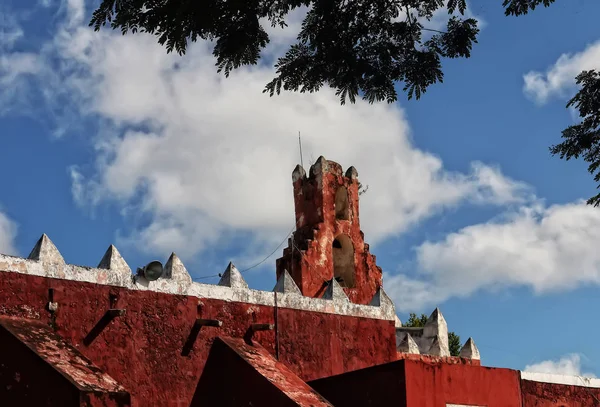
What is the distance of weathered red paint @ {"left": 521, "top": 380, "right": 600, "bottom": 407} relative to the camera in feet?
49.7

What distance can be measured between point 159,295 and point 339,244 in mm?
8346

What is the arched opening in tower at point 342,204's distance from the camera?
18.8m

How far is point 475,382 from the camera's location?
1221 cm

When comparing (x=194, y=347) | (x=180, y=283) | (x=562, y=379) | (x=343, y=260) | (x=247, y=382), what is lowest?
(x=247, y=382)

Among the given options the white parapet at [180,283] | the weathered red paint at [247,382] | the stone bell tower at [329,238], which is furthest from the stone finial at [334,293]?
the stone bell tower at [329,238]

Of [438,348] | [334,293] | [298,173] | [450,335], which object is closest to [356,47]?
[334,293]

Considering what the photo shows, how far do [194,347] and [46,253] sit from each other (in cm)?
223

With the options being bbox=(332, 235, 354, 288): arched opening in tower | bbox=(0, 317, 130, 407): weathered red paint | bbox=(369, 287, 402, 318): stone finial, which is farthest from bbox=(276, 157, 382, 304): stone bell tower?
bbox=(0, 317, 130, 407): weathered red paint

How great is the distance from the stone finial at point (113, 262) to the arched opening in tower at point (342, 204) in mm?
8626

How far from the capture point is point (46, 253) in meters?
9.92

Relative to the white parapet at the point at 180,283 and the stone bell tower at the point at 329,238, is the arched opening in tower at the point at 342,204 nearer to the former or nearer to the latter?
the stone bell tower at the point at 329,238

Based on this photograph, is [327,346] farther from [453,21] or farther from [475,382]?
[453,21]

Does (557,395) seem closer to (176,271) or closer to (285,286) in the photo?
(285,286)

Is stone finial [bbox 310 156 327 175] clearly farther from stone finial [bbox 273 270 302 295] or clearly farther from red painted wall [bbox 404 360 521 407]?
red painted wall [bbox 404 360 521 407]
